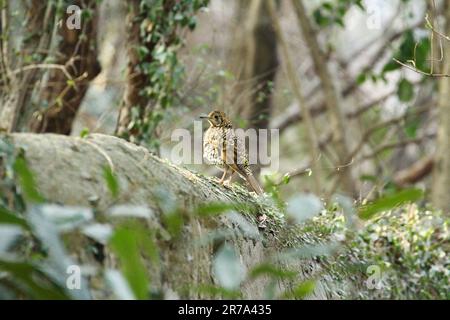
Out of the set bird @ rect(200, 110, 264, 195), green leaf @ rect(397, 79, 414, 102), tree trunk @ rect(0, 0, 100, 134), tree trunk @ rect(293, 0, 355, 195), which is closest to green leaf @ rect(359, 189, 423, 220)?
bird @ rect(200, 110, 264, 195)

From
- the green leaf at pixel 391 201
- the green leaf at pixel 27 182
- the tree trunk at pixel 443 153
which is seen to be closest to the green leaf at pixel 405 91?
the tree trunk at pixel 443 153

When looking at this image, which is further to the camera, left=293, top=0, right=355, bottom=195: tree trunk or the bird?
left=293, top=0, right=355, bottom=195: tree trunk

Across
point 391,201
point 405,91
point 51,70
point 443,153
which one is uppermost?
point 405,91

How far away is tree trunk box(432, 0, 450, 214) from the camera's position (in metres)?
8.34

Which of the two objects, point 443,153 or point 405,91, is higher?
point 405,91

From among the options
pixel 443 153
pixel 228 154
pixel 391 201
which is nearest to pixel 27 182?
pixel 391 201

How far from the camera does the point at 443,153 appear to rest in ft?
28.4

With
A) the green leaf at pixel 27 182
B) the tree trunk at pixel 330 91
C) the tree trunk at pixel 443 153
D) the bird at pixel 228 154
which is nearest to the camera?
the green leaf at pixel 27 182

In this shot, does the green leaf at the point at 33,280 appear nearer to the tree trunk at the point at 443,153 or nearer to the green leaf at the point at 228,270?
the green leaf at the point at 228,270

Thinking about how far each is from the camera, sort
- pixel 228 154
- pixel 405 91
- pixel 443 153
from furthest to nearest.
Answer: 1. pixel 405 91
2. pixel 443 153
3. pixel 228 154

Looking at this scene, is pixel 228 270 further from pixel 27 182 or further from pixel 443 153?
pixel 443 153

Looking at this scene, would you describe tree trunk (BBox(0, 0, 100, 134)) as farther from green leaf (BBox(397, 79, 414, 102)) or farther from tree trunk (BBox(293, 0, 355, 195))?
green leaf (BBox(397, 79, 414, 102))

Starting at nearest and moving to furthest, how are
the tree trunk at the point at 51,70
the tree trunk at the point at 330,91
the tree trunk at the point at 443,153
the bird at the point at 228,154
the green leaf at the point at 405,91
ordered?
the bird at the point at 228,154, the tree trunk at the point at 51,70, the tree trunk at the point at 443,153, the green leaf at the point at 405,91, the tree trunk at the point at 330,91

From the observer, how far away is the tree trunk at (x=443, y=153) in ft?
27.4
